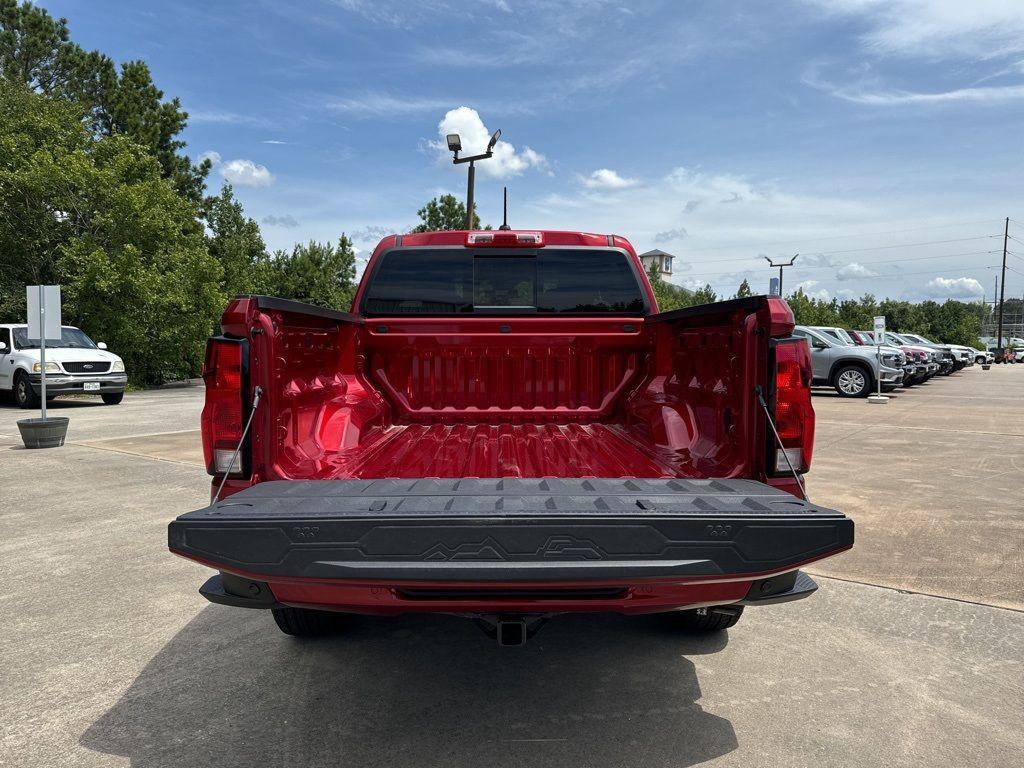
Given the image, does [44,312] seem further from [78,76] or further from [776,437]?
[78,76]

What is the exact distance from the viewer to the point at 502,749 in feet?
8.57

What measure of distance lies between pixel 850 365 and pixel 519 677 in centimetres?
1818

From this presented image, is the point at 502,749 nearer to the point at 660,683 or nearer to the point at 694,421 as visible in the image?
the point at 660,683

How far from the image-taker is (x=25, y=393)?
15.9 metres

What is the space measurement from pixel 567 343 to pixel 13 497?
5967 mm

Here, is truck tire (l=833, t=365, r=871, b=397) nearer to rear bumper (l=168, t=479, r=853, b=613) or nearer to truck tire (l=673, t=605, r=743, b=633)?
truck tire (l=673, t=605, r=743, b=633)

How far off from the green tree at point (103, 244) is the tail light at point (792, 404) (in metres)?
21.3

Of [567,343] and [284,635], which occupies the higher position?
[567,343]

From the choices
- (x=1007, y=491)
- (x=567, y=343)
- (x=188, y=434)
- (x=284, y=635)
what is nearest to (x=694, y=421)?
(x=567, y=343)

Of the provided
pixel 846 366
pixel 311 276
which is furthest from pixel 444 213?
pixel 846 366

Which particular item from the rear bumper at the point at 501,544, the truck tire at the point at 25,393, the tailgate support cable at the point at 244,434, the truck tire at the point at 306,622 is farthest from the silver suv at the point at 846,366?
the truck tire at the point at 25,393

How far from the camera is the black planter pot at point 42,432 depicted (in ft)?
31.9

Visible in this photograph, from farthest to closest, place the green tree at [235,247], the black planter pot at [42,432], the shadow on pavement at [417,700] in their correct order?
the green tree at [235,247] → the black planter pot at [42,432] → the shadow on pavement at [417,700]

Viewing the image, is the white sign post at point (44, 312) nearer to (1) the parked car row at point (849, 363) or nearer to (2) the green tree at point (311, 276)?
(1) the parked car row at point (849, 363)
